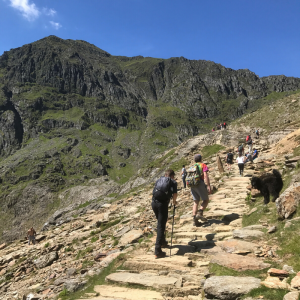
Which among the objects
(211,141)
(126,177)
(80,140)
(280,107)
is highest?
(80,140)

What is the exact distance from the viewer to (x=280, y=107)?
134ft

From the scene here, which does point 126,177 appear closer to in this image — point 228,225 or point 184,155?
point 184,155

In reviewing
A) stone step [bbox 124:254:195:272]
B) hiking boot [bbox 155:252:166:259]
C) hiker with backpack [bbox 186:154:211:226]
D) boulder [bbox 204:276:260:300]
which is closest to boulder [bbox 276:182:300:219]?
hiker with backpack [bbox 186:154:211:226]

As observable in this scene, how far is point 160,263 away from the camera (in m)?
6.21

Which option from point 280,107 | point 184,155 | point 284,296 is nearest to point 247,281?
point 284,296

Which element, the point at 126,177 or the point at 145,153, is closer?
the point at 126,177

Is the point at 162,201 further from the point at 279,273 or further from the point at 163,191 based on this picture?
the point at 279,273

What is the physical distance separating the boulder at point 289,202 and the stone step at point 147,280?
11.8ft

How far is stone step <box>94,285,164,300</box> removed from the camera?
4.80 m

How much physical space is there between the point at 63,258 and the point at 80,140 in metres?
189

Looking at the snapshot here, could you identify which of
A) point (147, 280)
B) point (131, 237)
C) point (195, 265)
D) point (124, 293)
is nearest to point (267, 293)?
point (195, 265)

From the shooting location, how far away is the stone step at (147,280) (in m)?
5.08

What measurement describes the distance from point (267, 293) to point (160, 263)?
118 inches

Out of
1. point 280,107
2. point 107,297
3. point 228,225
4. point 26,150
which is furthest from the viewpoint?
point 26,150
